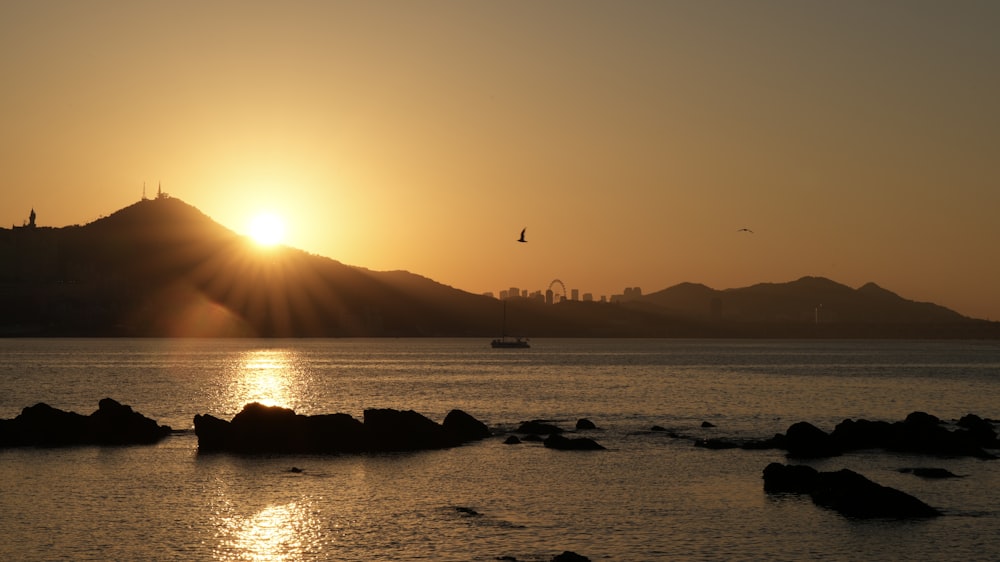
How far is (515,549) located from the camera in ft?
118

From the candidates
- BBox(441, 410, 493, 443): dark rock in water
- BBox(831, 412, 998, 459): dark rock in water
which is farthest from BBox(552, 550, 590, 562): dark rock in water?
BBox(441, 410, 493, 443): dark rock in water

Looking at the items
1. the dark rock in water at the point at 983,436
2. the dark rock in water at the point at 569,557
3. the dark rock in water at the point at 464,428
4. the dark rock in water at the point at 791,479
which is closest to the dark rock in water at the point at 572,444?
the dark rock in water at the point at 464,428

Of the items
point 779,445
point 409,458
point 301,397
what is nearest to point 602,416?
point 779,445

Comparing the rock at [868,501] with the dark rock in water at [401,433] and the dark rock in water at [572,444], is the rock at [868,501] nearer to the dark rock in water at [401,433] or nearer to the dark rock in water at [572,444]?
the dark rock in water at [572,444]

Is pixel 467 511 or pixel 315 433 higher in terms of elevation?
pixel 315 433

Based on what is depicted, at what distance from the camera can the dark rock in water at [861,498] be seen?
41.5 meters

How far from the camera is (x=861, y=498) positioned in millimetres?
42188

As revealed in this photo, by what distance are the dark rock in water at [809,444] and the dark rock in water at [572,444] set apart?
11.6 meters

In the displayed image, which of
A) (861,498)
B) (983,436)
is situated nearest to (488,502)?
(861,498)

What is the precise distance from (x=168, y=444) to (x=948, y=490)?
46.6 metres

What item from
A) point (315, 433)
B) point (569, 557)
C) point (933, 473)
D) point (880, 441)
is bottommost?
point (569, 557)

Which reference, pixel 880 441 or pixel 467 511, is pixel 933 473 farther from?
pixel 467 511

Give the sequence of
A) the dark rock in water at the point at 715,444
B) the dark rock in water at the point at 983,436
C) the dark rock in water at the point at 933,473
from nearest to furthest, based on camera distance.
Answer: the dark rock in water at the point at 933,473 < the dark rock in water at the point at 983,436 < the dark rock in water at the point at 715,444

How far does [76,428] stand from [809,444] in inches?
1848
